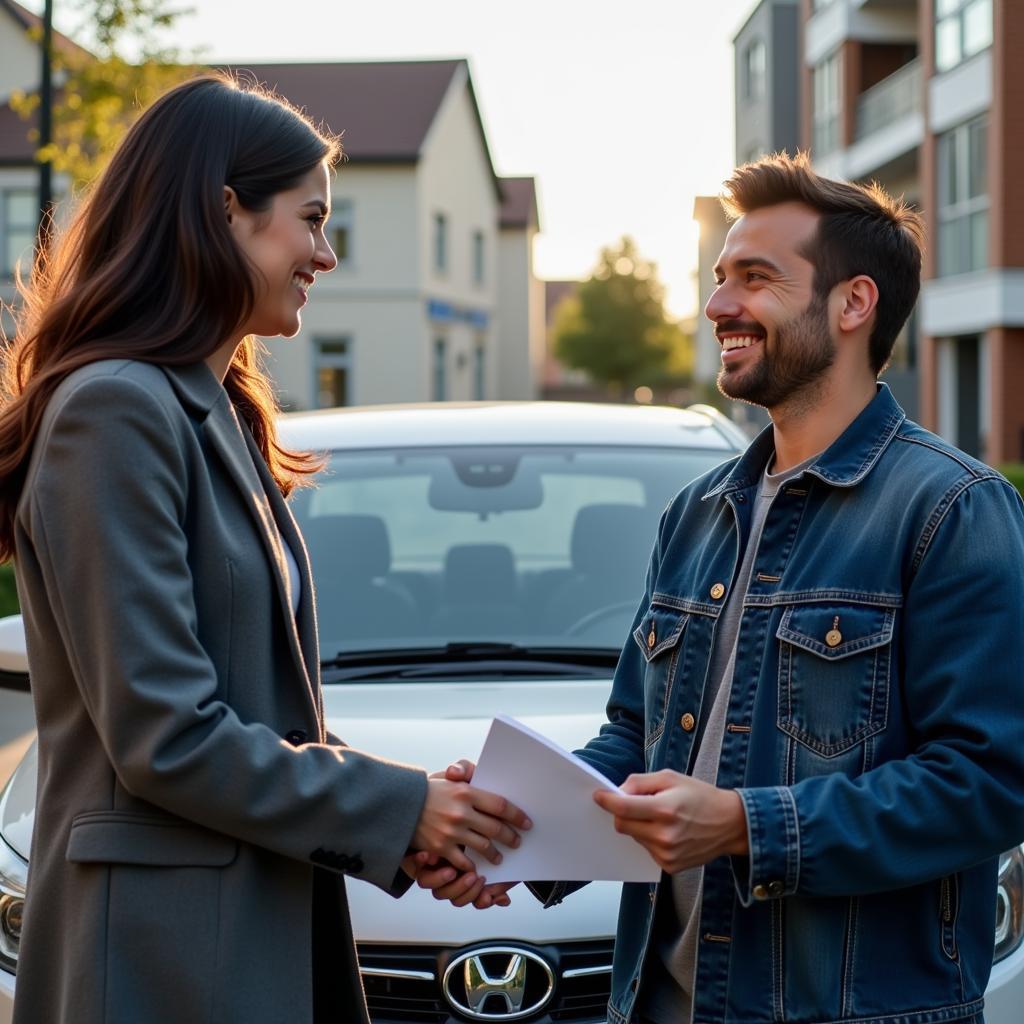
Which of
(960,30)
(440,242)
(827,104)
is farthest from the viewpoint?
(440,242)

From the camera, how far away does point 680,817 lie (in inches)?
83.8

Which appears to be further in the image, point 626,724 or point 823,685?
point 626,724

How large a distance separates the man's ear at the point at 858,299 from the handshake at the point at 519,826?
0.74 m

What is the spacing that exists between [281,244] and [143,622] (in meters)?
0.62

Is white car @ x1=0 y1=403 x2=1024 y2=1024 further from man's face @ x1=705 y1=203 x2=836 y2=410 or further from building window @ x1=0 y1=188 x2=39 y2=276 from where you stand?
building window @ x1=0 y1=188 x2=39 y2=276

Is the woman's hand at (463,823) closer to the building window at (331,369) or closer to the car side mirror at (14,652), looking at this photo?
the car side mirror at (14,652)

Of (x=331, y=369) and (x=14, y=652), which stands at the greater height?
(x=331, y=369)

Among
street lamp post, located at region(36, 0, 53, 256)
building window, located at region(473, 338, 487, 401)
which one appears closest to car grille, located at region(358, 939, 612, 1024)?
street lamp post, located at region(36, 0, 53, 256)

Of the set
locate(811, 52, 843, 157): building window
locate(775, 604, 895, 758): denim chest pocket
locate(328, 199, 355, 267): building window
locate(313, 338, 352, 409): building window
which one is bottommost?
locate(775, 604, 895, 758): denim chest pocket

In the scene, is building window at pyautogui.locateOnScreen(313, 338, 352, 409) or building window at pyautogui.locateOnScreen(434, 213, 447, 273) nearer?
building window at pyautogui.locateOnScreen(313, 338, 352, 409)

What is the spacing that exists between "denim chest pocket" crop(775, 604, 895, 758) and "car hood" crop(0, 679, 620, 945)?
31.3 inches

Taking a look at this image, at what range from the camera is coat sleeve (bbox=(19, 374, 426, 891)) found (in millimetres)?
2047

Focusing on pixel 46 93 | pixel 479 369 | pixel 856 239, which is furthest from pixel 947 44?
pixel 856 239

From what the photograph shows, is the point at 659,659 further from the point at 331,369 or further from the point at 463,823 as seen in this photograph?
the point at 331,369
